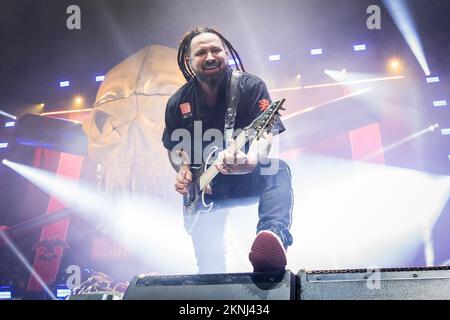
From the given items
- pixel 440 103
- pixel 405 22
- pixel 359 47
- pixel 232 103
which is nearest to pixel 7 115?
pixel 232 103

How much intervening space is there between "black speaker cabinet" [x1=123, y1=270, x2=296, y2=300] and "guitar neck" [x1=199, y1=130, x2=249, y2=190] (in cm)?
100

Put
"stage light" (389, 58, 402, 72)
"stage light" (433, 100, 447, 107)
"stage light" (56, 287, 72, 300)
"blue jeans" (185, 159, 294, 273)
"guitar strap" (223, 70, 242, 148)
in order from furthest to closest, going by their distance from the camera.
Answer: "stage light" (389, 58, 402, 72) → "stage light" (433, 100, 447, 107) → "stage light" (56, 287, 72, 300) → "guitar strap" (223, 70, 242, 148) → "blue jeans" (185, 159, 294, 273)

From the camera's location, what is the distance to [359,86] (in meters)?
4.44

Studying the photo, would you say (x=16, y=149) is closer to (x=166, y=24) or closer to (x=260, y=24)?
(x=166, y=24)

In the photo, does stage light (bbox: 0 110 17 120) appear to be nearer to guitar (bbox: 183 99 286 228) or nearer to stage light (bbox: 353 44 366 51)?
guitar (bbox: 183 99 286 228)

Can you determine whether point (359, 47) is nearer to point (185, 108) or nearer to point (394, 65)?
point (394, 65)

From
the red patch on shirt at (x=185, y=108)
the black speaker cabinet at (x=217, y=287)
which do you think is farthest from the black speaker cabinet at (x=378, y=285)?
the red patch on shirt at (x=185, y=108)

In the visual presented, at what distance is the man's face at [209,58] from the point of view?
312cm

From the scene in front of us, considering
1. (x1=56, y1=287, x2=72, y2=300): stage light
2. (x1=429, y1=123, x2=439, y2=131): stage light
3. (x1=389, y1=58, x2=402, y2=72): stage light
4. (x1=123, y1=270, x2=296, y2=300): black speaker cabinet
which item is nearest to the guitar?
(x1=123, y1=270, x2=296, y2=300): black speaker cabinet

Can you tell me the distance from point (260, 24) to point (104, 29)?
6.80 feet

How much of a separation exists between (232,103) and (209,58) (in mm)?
423

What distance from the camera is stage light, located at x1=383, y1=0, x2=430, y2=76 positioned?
473 centimetres

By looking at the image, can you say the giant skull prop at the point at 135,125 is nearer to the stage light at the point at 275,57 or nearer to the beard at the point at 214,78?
the stage light at the point at 275,57

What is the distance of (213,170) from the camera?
2.74 meters
